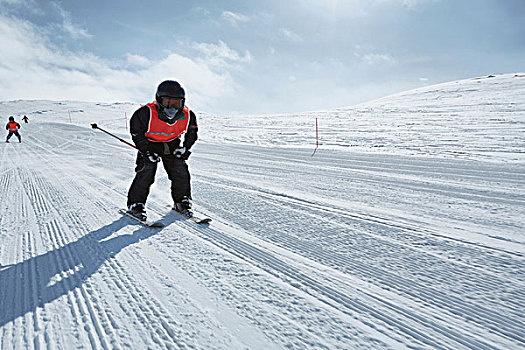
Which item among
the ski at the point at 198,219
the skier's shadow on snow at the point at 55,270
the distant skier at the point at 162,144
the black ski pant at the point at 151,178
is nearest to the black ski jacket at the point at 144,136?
the distant skier at the point at 162,144

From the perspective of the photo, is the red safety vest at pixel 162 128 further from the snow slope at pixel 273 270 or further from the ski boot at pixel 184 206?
the snow slope at pixel 273 270

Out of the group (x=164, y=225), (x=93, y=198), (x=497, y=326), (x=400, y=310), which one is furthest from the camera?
(x=93, y=198)

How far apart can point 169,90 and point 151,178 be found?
1.04 metres

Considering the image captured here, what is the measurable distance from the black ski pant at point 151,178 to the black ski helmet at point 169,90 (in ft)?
2.36

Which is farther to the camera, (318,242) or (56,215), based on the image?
(56,215)

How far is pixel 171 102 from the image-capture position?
11.3 ft

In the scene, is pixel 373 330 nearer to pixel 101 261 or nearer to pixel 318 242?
pixel 318 242

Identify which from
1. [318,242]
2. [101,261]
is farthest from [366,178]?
[101,261]

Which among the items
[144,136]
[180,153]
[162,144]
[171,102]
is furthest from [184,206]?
[171,102]

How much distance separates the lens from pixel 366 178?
5207mm

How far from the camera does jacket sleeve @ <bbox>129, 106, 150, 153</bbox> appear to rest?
135 inches

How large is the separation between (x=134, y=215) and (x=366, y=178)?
373 centimetres

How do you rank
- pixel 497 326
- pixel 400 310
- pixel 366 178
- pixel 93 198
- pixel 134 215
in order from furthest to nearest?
pixel 366 178, pixel 93 198, pixel 134 215, pixel 400 310, pixel 497 326

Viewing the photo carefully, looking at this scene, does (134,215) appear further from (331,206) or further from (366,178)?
(366,178)
